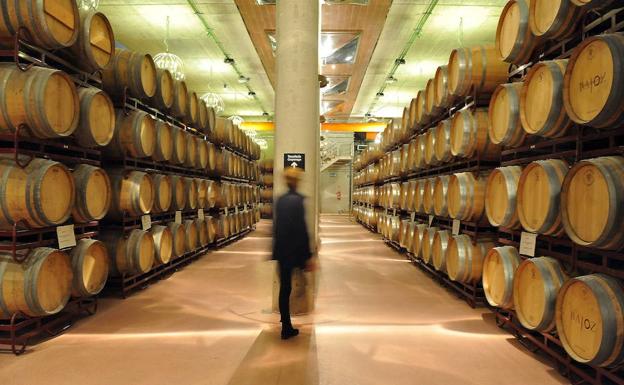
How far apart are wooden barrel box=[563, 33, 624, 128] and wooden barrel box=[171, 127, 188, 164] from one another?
18.9ft

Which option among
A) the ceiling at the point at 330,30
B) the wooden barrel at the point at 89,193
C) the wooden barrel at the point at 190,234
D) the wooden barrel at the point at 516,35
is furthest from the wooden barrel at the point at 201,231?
the wooden barrel at the point at 516,35

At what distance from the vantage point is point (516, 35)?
3.99 m

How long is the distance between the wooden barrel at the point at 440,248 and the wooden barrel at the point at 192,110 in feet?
16.4

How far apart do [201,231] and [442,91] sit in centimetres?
539

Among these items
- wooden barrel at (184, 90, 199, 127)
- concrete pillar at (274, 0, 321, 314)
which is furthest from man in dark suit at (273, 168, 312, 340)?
wooden barrel at (184, 90, 199, 127)

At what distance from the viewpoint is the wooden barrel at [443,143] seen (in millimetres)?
6068

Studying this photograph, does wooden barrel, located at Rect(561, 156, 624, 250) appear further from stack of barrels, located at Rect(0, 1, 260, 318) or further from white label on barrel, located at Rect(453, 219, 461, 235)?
stack of barrels, located at Rect(0, 1, 260, 318)

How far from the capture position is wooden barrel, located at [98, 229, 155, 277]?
5.37 meters

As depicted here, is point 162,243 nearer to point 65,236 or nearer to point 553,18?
point 65,236

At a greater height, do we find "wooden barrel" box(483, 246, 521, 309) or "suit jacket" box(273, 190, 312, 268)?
"suit jacket" box(273, 190, 312, 268)

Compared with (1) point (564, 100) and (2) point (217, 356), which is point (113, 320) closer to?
(2) point (217, 356)

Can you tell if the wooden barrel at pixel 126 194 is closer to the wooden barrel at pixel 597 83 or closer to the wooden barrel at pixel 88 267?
the wooden barrel at pixel 88 267

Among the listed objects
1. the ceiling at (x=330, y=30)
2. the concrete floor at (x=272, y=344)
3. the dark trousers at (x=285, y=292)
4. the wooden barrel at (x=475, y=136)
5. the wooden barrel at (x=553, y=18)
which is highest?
the ceiling at (x=330, y=30)

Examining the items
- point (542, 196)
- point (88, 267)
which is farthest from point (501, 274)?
point (88, 267)
